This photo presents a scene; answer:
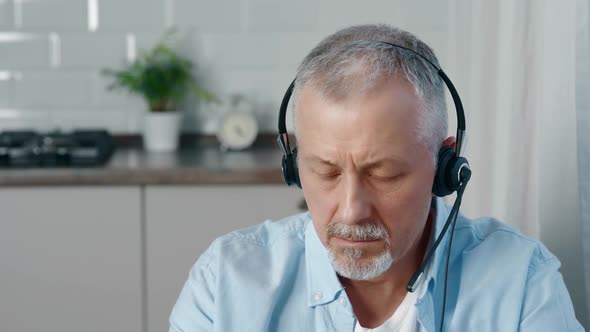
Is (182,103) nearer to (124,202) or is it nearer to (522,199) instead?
(124,202)

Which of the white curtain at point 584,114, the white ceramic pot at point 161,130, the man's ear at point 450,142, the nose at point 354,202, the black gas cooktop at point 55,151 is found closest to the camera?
the nose at point 354,202

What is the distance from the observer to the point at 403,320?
5.15 ft

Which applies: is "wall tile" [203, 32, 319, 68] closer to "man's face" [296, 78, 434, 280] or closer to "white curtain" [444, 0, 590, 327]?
"white curtain" [444, 0, 590, 327]

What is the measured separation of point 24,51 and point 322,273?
2128mm

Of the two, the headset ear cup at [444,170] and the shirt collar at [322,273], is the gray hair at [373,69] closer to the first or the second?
the headset ear cup at [444,170]

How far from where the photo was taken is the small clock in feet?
10.6

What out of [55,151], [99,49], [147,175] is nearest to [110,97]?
[99,49]

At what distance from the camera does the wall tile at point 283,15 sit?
130 inches

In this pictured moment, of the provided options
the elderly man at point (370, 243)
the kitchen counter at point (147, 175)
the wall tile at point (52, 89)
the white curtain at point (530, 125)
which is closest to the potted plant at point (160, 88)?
the wall tile at point (52, 89)

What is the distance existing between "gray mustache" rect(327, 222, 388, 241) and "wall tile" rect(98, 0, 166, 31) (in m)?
2.07

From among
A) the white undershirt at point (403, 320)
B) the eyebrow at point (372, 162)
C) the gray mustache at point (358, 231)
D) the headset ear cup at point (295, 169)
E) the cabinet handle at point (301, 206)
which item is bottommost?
the cabinet handle at point (301, 206)

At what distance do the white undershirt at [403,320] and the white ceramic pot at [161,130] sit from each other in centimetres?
177

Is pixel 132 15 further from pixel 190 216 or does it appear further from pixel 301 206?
pixel 301 206

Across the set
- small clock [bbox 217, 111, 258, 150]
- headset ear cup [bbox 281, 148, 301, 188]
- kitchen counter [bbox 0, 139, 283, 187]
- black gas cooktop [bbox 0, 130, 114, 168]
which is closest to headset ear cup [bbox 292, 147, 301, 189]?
headset ear cup [bbox 281, 148, 301, 188]
